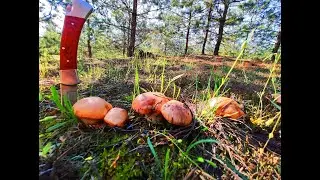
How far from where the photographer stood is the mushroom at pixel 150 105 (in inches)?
31.1

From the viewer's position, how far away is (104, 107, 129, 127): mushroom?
30.9 inches

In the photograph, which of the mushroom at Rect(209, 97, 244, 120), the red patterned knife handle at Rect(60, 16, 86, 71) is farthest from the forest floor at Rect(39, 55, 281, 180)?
the red patterned knife handle at Rect(60, 16, 86, 71)

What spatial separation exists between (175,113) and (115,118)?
0.67ft

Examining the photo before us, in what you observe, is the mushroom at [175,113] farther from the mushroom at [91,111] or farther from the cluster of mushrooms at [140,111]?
the mushroom at [91,111]

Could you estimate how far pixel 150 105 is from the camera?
2.59 feet

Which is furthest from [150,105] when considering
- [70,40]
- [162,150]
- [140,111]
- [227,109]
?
[70,40]

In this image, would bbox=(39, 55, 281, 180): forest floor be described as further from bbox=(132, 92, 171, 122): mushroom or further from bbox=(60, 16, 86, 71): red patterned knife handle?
bbox=(60, 16, 86, 71): red patterned knife handle

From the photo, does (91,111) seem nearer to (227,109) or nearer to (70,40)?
(70,40)

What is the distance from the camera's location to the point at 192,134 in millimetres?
798

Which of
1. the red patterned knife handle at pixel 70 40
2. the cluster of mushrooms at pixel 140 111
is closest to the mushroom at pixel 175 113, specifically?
the cluster of mushrooms at pixel 140 111

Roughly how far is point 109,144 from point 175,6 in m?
3.74
